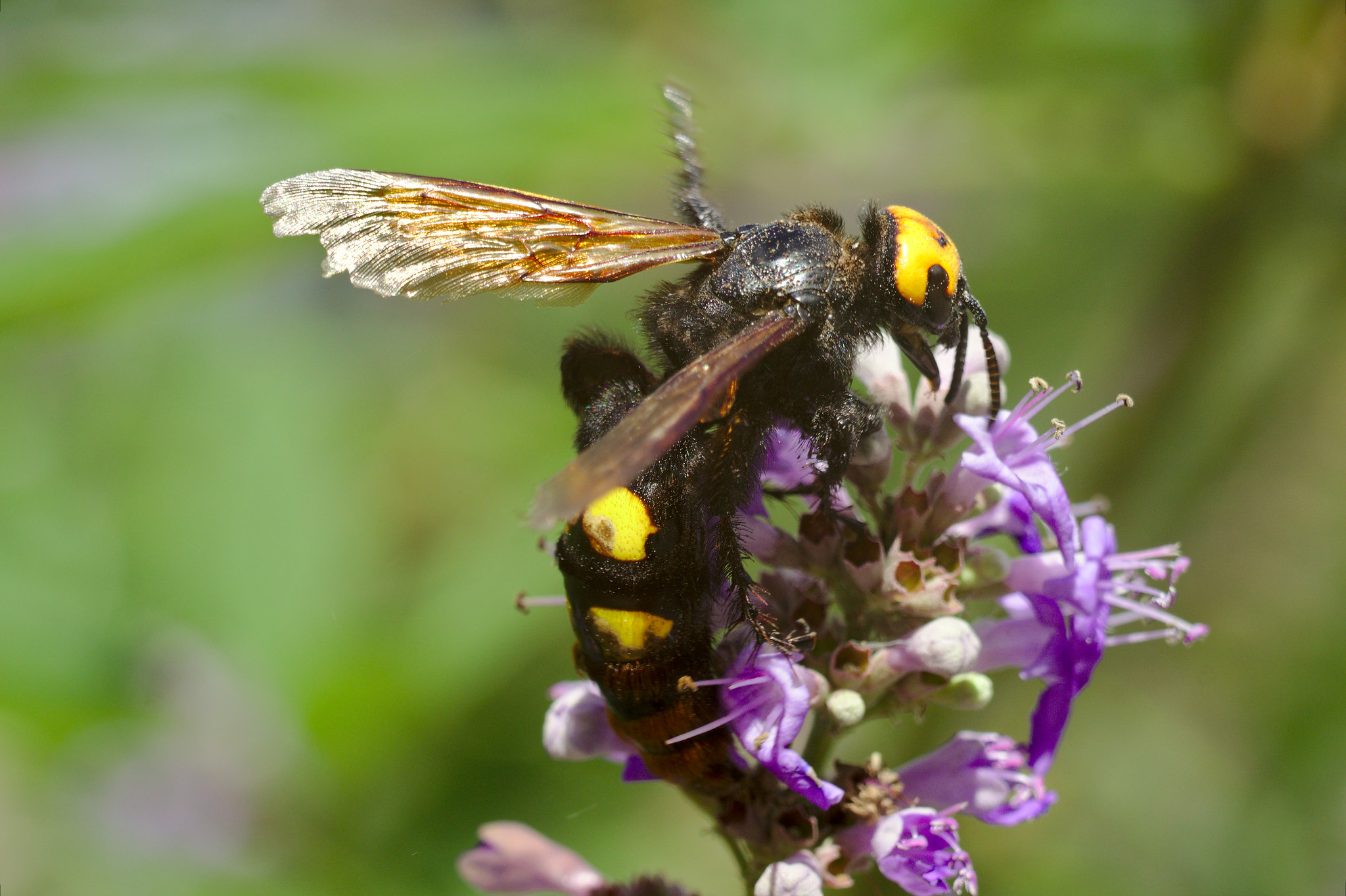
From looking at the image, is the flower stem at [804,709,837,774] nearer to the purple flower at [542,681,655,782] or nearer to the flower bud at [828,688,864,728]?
the flower bud at [828,688,864,728]

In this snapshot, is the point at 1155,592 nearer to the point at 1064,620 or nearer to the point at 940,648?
the point at 1064,620

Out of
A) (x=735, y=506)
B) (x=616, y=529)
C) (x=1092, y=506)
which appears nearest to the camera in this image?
(x=616, y=529)

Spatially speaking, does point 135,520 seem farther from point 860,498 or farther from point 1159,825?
point 1159,825

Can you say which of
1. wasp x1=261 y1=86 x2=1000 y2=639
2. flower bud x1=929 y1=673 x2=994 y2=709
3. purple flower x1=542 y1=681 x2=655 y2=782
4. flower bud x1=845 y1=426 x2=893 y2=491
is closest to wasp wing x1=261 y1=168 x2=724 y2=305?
wasp x1=261 y1=86 x2=1000 y2=639

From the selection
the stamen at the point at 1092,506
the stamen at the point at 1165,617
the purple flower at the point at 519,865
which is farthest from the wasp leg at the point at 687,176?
the purple flower at the point at 519,865

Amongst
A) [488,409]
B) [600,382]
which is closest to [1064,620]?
[600,382]

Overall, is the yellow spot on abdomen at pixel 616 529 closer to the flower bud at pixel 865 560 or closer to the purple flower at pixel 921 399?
the flower bud at pixel 865 560
